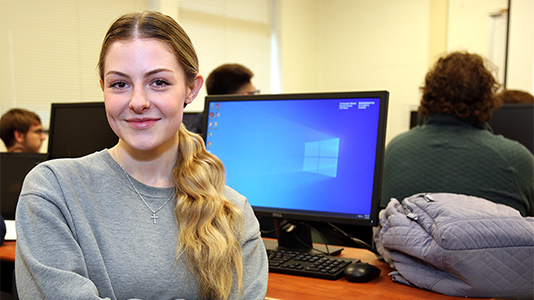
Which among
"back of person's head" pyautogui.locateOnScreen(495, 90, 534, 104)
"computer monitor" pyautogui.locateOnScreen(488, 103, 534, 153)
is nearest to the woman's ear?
"computer monitor" pyautogui.locateOnScreen(488, 103, 534, 153)

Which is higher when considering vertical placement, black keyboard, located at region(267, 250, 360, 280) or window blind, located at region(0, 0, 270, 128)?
window blind, located at region(0, 0, 270, 128)

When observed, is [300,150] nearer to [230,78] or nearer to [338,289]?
[338,289]

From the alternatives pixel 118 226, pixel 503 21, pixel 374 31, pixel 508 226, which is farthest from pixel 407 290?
pixel 374 31

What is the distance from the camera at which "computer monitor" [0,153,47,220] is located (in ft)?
5.94

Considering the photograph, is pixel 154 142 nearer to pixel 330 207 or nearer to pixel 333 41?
pixel 330 207

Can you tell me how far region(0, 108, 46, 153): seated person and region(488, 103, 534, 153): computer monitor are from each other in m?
2.49

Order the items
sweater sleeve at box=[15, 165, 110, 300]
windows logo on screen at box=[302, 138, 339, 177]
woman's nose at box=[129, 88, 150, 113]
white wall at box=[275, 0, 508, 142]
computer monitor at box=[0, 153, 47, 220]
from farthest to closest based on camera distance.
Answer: white wall at box=[275, 0, 508, 142], computer monitor at box=[0, 153, 47, 220], windows logo on screen at box=[302, 138, 339, 177], woman's nose at box=[129, 88, 150, 113], sweater sleeve at box=[15, 165, 110, 300]

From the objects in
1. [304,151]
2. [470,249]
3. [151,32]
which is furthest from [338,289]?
[151,32]

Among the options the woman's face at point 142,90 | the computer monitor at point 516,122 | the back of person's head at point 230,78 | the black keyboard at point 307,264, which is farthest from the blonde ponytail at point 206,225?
the back of person's head at point 230,78

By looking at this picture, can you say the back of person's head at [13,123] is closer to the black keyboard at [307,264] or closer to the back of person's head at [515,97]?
the black keyboard at [307,264]

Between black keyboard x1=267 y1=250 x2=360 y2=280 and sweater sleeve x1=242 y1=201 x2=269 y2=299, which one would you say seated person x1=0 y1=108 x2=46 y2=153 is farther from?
sweater sleeve x1=242 y1=201 x2=269 y2=299

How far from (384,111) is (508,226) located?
42 cm

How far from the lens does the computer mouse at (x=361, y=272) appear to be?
1148 millimetres

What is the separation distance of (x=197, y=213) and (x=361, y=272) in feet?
1.45
